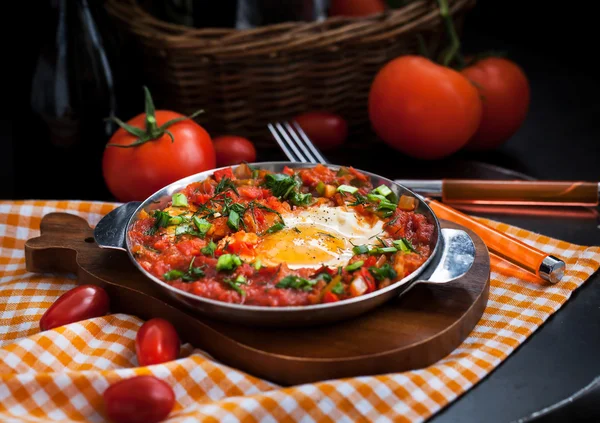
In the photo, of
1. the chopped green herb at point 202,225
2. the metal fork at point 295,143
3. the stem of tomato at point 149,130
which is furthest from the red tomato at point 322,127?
the chopped green herb at point 202,225

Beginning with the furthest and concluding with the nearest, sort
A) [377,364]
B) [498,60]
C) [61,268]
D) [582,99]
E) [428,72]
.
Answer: [582,99] < [498,60] < [428,72] < [61,268] < [377,364]

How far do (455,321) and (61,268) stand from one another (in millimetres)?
1533

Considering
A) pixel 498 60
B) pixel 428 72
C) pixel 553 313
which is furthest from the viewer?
pixel 498 60

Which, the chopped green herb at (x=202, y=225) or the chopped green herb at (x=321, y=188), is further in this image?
the chopped green herb at (x=321, y=188)

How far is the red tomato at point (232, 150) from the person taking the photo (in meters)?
3.71

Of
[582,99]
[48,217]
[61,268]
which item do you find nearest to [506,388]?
[61,268]

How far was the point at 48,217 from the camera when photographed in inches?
123

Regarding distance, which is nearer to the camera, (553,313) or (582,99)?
(553,313)

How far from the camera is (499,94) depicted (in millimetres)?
3945

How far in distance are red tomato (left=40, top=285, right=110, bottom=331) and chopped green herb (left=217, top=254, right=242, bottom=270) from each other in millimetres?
500

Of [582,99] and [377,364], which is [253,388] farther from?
[582,99]

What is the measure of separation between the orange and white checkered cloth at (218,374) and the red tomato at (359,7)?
75.6 inches

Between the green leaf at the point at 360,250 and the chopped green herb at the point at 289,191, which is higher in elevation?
the chopped green herb at the point at 289,191

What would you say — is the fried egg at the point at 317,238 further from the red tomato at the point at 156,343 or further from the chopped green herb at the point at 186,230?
the red tomato at the point at 156,343
